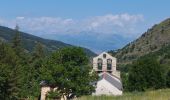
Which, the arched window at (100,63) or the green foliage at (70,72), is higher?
the arched window at (100,63)

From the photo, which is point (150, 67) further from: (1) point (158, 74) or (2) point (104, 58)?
(2) point (104, 58)

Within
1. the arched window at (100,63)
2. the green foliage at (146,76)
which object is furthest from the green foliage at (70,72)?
the arched window at (100,63)

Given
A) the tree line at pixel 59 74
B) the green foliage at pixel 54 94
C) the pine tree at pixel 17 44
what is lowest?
the green foliage at pixel 54 94

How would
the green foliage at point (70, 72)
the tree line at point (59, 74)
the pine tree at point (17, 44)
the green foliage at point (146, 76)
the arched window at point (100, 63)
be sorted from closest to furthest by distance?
the green foliage at point (70, 72)
the tree line at point (59, 74)
the green foliage at point (146, 76)
the arched window at point (100, 63)
the pine tree at point (17, 44)

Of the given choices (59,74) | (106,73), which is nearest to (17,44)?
(106,73)

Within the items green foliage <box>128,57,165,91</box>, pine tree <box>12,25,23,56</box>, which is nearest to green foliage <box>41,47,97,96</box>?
green foliage <box>128,57,165,91</box>

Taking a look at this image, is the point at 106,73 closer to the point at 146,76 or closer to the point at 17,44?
the point at 146,76

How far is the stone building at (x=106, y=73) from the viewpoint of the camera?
304ft

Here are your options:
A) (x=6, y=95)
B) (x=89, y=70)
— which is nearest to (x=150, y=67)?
(x=89, y=70)

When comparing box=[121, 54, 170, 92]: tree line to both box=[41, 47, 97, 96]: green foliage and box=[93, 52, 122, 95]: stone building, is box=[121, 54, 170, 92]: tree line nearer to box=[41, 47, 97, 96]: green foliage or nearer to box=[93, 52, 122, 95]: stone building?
box=[93, 52, 122, 95]: stone building

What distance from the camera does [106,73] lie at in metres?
102

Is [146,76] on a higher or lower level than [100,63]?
lower

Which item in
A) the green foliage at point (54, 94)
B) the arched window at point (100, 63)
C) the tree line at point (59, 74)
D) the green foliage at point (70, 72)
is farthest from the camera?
the arched window at point (100, 63)

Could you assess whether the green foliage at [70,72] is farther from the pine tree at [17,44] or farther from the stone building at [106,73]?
the pine tree at [17,44]
